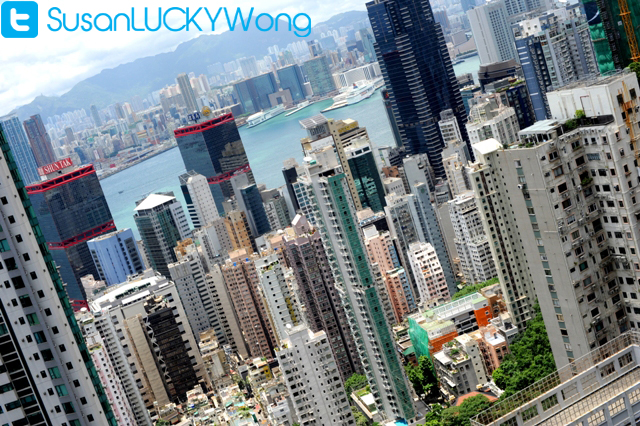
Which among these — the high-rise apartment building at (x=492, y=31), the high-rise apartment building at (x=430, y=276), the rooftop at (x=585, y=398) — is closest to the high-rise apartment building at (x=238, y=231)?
the high-rise apartment building at (x=430, y=276)

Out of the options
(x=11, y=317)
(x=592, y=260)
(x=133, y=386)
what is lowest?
(x=133, y=386)

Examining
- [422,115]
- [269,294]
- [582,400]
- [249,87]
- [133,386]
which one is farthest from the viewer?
[249,87]

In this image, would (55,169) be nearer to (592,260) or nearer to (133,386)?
(133,386)

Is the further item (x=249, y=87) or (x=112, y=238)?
(x=249, y=87)

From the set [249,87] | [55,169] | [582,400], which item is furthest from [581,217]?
[249,87]

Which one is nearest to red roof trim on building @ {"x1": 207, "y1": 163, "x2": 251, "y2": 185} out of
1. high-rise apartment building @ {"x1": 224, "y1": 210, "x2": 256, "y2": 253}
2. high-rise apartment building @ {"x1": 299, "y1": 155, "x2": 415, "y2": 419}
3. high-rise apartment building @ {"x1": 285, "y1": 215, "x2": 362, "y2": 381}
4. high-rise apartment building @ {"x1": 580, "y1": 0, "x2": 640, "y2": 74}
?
high-rise apartment building @ {"x1": 224, "y1": 210, "x2": 256, "y2": 253}

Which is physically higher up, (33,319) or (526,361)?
(33,319)

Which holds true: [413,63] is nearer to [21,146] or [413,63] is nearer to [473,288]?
[473,288]

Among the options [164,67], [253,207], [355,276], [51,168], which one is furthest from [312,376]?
[164,67]

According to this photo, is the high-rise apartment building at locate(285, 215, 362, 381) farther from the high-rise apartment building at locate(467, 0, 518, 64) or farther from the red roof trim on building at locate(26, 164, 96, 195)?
the high-rise apartment building at locate(467, 0, 518, 64)
